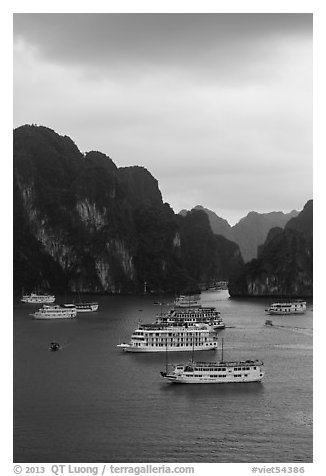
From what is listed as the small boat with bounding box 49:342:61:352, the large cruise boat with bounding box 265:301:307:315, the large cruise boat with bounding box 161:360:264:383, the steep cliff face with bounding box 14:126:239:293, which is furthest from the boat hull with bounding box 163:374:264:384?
the steep cliff face with bounding box 14:126:239:293

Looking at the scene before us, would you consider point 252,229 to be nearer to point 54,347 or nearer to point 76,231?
point 76,231

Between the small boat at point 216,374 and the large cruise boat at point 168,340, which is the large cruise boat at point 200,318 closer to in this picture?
the large cruise boat at point 168,340

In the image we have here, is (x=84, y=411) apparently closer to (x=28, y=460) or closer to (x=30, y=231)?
(x=28, y=460)

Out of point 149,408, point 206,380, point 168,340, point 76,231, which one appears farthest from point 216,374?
point 76,231

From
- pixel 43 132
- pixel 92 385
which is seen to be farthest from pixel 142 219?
pixel 92 385

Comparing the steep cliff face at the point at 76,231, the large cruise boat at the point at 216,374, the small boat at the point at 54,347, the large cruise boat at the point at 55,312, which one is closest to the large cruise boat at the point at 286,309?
the large cruise boat at the point at 55,312

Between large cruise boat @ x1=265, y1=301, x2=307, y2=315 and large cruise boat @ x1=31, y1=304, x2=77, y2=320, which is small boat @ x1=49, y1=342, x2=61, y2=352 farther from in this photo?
large cruise boat @ x1=265, y1=301, x2=307, y2=315
